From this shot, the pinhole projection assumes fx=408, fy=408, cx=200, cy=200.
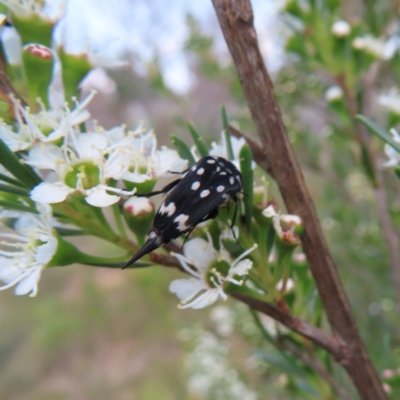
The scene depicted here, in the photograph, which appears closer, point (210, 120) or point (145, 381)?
point (210, 120)

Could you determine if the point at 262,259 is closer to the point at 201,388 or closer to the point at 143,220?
the point at 143,220

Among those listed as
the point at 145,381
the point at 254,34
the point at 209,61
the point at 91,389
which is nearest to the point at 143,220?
the point at 254,34

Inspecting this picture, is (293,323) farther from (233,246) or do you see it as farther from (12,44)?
(12,44)

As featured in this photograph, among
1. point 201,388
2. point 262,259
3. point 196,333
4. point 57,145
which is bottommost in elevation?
point 201,388

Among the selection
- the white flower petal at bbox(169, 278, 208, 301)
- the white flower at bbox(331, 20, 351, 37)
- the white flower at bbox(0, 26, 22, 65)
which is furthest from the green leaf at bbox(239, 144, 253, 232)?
the white flower at bbox(331, 20, 351, 37)

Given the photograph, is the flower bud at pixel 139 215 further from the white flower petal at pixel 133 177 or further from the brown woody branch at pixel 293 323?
the brown woody branch at pixel 293 323

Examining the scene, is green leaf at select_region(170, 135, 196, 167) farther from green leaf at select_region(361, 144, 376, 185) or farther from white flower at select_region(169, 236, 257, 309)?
green leaf at select_region(361, 144, 376, 185)
